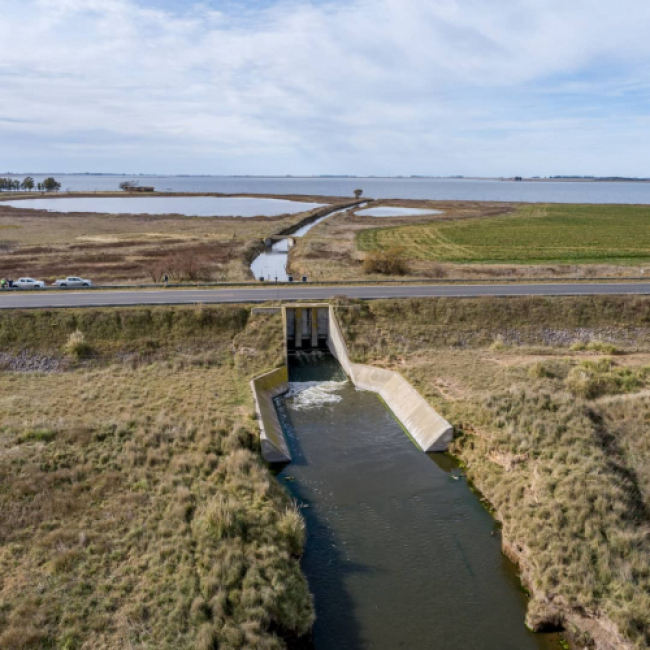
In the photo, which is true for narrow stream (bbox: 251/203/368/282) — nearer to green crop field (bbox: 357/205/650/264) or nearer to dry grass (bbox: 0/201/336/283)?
dry grass (bbox: 0/201/336/283)

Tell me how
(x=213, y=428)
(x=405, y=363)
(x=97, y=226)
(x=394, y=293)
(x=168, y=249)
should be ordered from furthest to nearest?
(x=97, y=226) < (x=168, y=249) < (x=394, y=293) < (x=405, y=363) < (x=213, y=428)

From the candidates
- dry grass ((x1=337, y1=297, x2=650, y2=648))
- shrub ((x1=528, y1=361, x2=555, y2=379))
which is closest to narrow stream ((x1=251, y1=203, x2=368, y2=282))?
dry grass ((x1=337, y1=297, x2=650, y2=648))

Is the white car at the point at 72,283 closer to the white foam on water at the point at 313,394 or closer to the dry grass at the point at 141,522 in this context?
the dry grass at the point at 141,522

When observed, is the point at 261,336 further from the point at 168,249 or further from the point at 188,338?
the point at 168,249

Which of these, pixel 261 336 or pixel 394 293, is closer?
pixel 261 336

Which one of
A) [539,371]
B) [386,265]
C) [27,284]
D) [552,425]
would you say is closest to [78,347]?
[27,284]

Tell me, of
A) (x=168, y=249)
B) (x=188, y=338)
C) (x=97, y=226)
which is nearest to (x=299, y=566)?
(x=188, y=338)

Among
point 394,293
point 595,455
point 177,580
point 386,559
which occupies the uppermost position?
point 394,293
